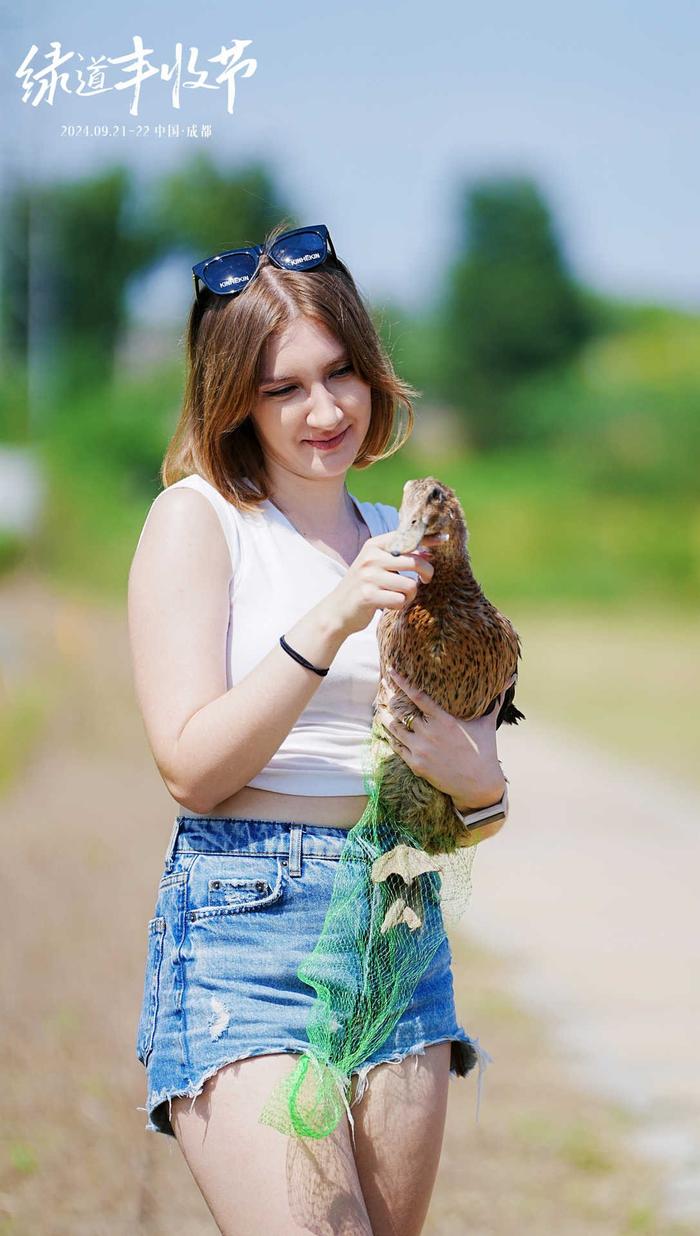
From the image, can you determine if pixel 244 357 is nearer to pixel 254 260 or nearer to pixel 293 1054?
pixel 254 260

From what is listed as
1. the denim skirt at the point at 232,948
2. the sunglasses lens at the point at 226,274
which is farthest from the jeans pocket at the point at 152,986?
the sunglasses lens at the point at 226,274

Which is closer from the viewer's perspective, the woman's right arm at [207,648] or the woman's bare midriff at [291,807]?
the woman's right arm at [207,648]

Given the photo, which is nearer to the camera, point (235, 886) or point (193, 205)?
point (235, 886)

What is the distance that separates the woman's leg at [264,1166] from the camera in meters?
1.92

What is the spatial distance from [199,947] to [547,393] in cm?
3809

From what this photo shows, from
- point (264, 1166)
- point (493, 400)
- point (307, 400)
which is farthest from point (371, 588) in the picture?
point (493, 400)

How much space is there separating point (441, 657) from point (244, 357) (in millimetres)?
529

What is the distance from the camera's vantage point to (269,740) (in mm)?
1884

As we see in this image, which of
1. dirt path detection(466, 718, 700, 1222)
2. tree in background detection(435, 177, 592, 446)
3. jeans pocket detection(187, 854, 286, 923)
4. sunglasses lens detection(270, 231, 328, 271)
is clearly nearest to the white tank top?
jeans pocket detection(187, 854, 286, 923)

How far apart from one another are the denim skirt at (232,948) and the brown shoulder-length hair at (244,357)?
1.65ft

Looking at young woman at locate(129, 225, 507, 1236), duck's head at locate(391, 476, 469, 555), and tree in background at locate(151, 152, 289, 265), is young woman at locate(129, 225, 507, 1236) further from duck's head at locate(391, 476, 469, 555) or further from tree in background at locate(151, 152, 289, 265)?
tree in background at locate(151, 152, 289, 265)

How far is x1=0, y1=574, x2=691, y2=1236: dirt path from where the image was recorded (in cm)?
411

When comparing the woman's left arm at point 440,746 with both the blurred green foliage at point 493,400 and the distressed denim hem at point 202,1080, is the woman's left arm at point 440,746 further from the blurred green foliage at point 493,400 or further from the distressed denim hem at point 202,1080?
the blurred green foliage at point 493,400

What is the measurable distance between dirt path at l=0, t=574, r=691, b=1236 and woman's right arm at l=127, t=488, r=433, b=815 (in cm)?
63
